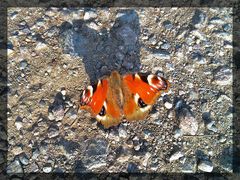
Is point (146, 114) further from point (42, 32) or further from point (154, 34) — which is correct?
point (42, 32)

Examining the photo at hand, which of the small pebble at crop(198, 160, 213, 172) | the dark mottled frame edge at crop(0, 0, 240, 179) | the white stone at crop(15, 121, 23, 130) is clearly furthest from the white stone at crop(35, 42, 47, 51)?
the small pebble at crop(198, 160, 213, 172)

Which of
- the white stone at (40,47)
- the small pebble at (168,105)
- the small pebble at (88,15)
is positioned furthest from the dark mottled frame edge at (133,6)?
the small pebble at (168,105)

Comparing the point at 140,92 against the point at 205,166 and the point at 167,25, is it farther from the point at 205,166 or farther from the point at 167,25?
the point at 167,25

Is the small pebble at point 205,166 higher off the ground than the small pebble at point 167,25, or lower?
lower

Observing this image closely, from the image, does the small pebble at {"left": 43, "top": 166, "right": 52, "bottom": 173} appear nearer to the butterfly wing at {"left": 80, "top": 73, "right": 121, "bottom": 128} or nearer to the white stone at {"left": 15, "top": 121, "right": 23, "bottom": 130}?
the white stone at {"left": 15, "top": 121, "right": 23, "bottom": 130}

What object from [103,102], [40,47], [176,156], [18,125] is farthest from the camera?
[40,47]

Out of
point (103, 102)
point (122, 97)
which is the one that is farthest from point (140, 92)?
point (103, 102)

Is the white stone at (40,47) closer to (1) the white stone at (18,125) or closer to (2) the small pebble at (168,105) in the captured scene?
(1) the white stone at (18,125)
